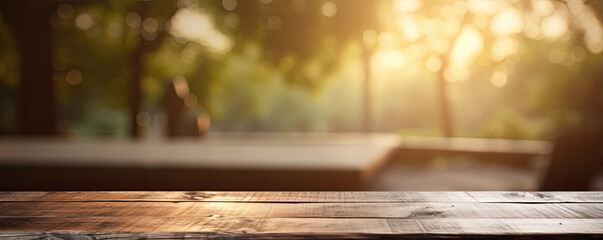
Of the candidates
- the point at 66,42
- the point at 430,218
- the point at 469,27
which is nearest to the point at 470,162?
the point at 469,27

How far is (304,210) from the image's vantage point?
2.22 meters

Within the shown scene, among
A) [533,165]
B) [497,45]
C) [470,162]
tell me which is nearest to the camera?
[533,165]

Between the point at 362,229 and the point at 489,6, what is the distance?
18103 millimetres

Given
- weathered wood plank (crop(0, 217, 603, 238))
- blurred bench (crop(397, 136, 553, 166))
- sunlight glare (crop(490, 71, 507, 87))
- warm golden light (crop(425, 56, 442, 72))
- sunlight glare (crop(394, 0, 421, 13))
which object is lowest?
blurred bench (crop(397, 136, 553, 166))

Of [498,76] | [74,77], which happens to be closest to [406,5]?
[498,76]

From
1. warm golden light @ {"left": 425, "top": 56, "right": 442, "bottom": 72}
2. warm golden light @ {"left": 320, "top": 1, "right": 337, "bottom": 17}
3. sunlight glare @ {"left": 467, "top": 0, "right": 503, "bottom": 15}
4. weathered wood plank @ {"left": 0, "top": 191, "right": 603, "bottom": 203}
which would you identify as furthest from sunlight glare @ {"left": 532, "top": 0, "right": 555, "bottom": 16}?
weathered wood plank @ {"left": 0, "top": 191, "right": 603, "bottom": 203}

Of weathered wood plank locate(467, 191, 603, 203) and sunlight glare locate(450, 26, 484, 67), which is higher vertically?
sunlight glare locate(450, 26, 484, 67)

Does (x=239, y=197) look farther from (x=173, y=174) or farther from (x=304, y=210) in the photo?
(x=173, y=174)

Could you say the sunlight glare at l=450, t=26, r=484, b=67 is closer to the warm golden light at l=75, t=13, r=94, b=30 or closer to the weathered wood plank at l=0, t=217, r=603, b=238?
the warm golden light at l=75, t=13, r=94, b=30

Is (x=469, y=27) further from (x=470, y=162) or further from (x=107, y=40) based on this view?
(x=107, y=40)

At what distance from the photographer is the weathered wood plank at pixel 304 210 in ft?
6.99

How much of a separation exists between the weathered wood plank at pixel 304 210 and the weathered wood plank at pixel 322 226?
83 mm

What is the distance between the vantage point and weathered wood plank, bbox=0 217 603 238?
1.82 meters

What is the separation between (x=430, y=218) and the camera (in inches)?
81.0
